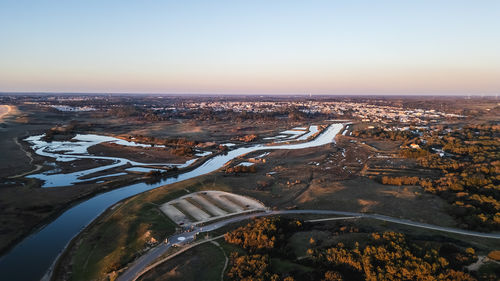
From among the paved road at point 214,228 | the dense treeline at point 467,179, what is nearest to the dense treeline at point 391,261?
the paved road at point 214,228

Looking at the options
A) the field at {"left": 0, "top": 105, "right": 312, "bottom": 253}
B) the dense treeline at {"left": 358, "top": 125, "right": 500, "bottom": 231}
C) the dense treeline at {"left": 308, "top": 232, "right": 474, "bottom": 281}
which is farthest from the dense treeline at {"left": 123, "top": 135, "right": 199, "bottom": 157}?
the dense treeline at {"left": 308, "top": 232, "right": 474, "bottom": 281}

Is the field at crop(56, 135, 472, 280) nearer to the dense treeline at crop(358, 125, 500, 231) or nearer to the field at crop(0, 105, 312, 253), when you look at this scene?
the dense treeline at crop(358, 125, 500, 231)

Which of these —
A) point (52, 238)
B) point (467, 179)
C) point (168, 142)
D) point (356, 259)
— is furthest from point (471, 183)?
point (168, 142)

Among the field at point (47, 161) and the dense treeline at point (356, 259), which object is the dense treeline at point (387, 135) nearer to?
the field at point (47, 161)

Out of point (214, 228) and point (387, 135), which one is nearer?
point (214, 228)

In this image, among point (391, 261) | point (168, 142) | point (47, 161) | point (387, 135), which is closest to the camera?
point (391, 261)

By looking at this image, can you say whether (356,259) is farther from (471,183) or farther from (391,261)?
(471,183)

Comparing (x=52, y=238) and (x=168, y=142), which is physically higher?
(x=168, y=142)

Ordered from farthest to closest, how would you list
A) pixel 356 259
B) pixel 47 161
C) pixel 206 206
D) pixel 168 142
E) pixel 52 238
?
pixel 168 142
pixel 47 161
pixel 206 206
pixel 52 238
pixel 356 259

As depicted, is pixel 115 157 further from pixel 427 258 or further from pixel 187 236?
pixel 427 258
